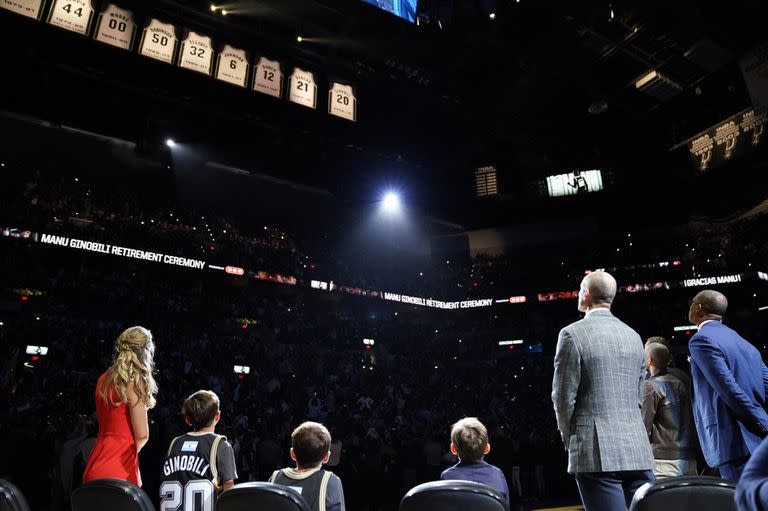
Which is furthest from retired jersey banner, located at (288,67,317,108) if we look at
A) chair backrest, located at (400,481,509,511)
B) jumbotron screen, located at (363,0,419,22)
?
chair backrest, located at (400,481,509,511)

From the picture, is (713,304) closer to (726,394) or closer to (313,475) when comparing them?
(726,394)

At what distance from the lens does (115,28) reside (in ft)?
28.5

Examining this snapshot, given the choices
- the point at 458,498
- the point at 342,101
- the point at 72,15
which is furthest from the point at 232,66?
the point at 458,498

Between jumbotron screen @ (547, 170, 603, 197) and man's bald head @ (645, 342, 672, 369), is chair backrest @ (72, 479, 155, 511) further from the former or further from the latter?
jumbotron screen @ (547, 170, 603, 197)

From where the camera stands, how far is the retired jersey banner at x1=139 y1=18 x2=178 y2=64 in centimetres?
889

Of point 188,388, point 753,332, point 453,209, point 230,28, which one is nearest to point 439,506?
point 230,28

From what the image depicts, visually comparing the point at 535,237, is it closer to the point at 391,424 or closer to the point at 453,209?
the point at 453,209

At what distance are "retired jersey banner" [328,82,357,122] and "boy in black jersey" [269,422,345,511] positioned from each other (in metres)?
8.76

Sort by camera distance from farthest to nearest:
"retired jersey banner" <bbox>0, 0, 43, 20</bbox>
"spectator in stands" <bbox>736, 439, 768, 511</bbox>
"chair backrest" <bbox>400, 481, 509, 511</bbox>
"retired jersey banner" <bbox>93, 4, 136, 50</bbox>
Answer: "retired jersey banner" <bbox>93, 4, 136, 50</bbox>, "retired jersey banner" <bbox>0, 0, 43, 20</bbox>, "chair backrest" <bbox>400, 481, 509, 511</bbox>, "spectator in stands" <bbox>736, 439, 768, 511</bbox>

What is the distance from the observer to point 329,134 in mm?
11258

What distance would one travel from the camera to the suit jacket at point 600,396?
7.64 feet

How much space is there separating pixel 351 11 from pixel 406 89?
245 cm

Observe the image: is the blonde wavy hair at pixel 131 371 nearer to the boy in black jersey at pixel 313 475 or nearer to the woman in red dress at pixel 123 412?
the woman in red dress at pixel 123 412

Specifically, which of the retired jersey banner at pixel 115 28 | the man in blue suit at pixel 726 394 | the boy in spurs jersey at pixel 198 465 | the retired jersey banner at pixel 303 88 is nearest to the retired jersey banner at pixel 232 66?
the retired jersey banner at pixel 303 88
